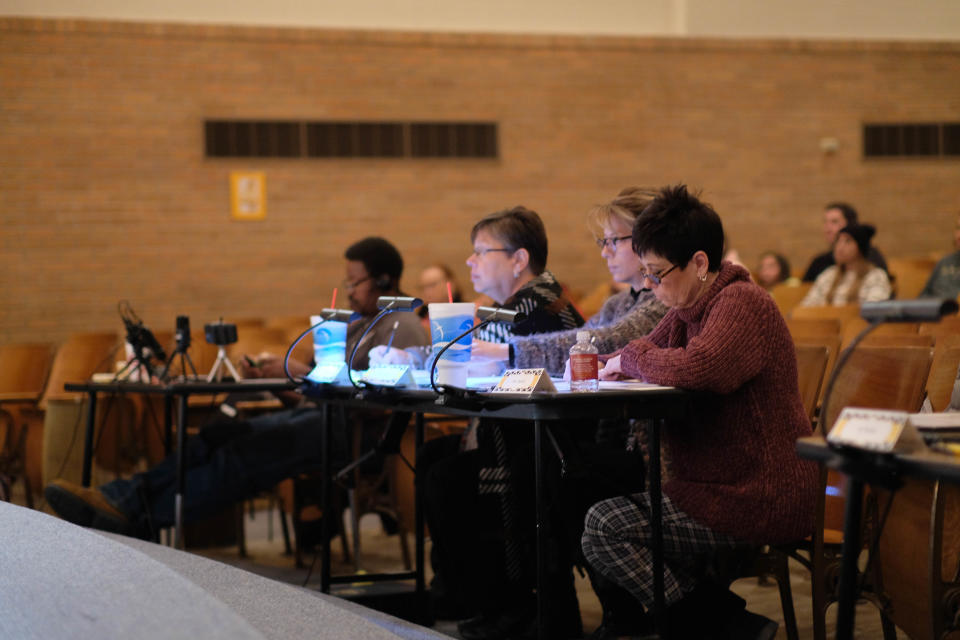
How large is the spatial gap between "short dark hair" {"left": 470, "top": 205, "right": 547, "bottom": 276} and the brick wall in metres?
6.95

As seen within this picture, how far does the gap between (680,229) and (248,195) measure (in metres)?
7.92

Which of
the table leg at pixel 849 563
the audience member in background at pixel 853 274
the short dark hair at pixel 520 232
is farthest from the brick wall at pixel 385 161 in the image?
the table leg at pixel 849 563

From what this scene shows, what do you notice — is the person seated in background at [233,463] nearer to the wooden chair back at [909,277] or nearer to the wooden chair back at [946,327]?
the wooden chair back at [946,327]

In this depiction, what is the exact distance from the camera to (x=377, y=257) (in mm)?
3803

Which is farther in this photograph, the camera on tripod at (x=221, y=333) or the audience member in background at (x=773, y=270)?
the audience member in background at (x=773, y=270)

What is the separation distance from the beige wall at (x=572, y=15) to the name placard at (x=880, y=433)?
9093 millimetres

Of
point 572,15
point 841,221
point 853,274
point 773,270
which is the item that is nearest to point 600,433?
point 853,274

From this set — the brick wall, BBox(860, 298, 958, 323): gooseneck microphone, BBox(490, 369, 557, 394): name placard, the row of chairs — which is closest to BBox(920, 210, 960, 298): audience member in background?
the row of chairs

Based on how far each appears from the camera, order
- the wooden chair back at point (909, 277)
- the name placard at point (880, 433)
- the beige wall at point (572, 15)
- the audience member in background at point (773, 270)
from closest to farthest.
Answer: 1. the name placard at point (880, 433)
2. the wooden chair back at point (909, 277)
3. the audience member in background at point (773, 270)
4. the beige wall at point (572, 15)

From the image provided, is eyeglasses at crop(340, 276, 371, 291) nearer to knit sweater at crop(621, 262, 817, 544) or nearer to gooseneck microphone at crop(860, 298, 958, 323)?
knit sweater at crop(621, 262, 817, 544)

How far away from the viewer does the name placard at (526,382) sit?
2209 millimetres

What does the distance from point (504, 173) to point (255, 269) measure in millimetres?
2501

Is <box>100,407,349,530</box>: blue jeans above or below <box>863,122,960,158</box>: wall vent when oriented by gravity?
below

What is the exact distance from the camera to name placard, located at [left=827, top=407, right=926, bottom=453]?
56.4 inches
